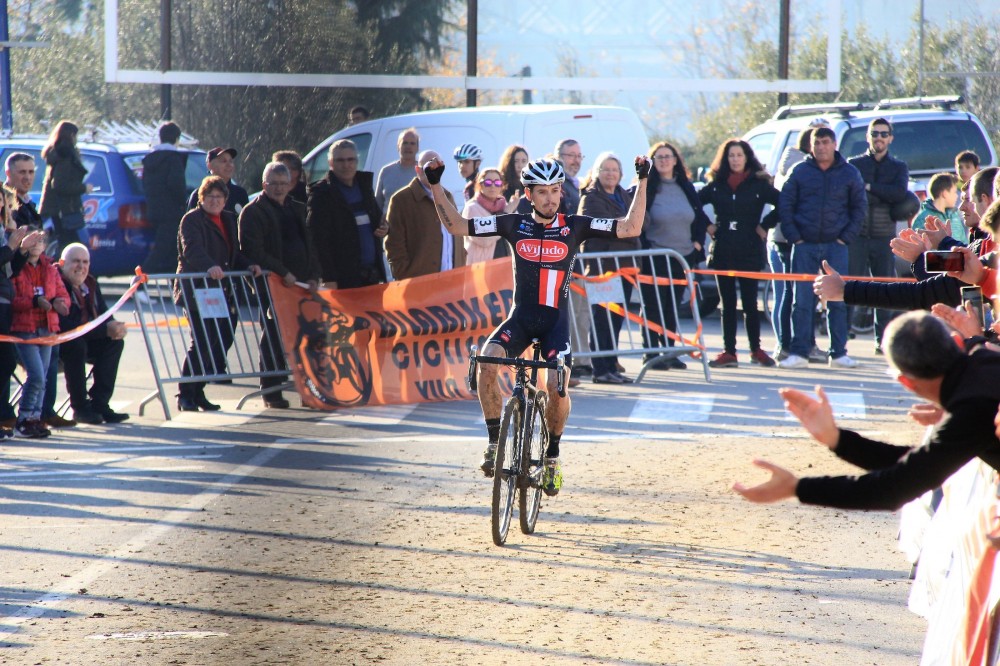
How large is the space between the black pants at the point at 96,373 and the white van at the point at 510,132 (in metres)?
5.63

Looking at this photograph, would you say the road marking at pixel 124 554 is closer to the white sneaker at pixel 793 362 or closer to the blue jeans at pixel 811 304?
the white sneaker at pixel 793 362

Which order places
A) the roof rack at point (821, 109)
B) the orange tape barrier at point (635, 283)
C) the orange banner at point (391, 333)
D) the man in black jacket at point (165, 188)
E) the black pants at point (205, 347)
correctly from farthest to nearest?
Answer: the roof rack at point (821, 109) → the man in black jacket at point (165, 188) → the orange tape barrier at point (635, 283) → the orange banner at point (391, 333) → the black pants at point (205, 347)

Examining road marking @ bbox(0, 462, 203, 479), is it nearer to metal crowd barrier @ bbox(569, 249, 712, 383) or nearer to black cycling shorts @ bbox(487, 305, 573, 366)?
black cycling shorts @ bbox(487, 305, 573, 366)

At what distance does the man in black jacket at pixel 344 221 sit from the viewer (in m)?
12.4

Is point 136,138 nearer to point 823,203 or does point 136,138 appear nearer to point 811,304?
point 811,304

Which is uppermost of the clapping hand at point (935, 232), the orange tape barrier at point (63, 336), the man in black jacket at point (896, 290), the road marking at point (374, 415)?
the clapping hand at point (935, 232)

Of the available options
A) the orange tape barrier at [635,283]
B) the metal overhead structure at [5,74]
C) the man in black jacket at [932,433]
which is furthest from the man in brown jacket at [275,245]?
the metal overhead structure at [5,74]

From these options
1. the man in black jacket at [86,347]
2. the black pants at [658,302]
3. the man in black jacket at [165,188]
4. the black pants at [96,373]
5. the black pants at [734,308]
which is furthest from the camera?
the man in black jacket at [165,188]

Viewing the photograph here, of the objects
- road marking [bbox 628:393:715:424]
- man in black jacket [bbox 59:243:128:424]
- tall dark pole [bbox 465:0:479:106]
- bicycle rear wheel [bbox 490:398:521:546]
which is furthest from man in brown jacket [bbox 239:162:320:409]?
tall dark pole [bbox 465:0:479:106]

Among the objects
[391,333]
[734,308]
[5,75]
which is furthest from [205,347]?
[5,75]

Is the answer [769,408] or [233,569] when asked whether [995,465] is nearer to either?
[233,569]

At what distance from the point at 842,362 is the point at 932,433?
33.3ft

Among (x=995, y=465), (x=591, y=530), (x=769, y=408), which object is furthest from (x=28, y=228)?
(x=995, y=465)

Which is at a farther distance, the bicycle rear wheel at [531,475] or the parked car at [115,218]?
the parked car at [115,218]
